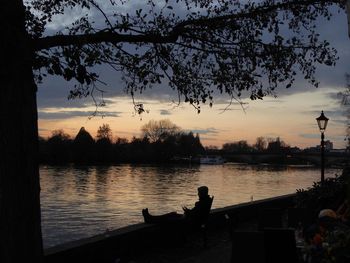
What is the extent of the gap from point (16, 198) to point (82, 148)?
112 m

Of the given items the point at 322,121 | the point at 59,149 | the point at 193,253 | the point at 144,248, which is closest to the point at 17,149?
the point at 144,248

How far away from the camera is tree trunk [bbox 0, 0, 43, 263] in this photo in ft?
15.0

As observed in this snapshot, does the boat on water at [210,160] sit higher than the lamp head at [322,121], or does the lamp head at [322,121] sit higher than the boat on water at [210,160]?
→ the lamp head at [322,121]

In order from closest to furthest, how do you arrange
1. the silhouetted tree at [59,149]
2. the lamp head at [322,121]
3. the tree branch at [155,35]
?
the tree branch at [155,35] → the lamp head at [322,121] → the silhouetted tree at [59,149]

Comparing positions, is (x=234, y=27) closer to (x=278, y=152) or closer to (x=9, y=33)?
(x=9, y=33)

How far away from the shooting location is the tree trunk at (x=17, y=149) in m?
4.57

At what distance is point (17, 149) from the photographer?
15.1 ft

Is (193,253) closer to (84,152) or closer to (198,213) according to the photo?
(198,213)

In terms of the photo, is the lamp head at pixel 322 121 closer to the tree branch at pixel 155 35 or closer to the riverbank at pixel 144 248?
the riverbank at pixel 144 248

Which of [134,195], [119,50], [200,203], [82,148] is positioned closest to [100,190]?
[134,195]

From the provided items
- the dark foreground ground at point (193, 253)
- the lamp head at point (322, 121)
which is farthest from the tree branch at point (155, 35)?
the lamp head at point (322, 121)

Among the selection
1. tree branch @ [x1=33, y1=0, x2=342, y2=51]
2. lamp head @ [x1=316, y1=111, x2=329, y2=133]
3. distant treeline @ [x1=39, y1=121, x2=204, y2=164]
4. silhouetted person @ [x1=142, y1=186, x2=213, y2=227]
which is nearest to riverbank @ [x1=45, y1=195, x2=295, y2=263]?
silhouetted person @ [x1=142, y1=186, x2=213, y2=227]

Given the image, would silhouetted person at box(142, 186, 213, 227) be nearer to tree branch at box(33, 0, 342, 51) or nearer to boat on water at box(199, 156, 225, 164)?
tree branch at box(33, 0, 342, 51)

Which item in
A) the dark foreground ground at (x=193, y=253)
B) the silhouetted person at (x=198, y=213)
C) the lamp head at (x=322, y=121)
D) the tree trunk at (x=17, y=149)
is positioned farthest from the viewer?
the lamp head at (x=322, y=121)
